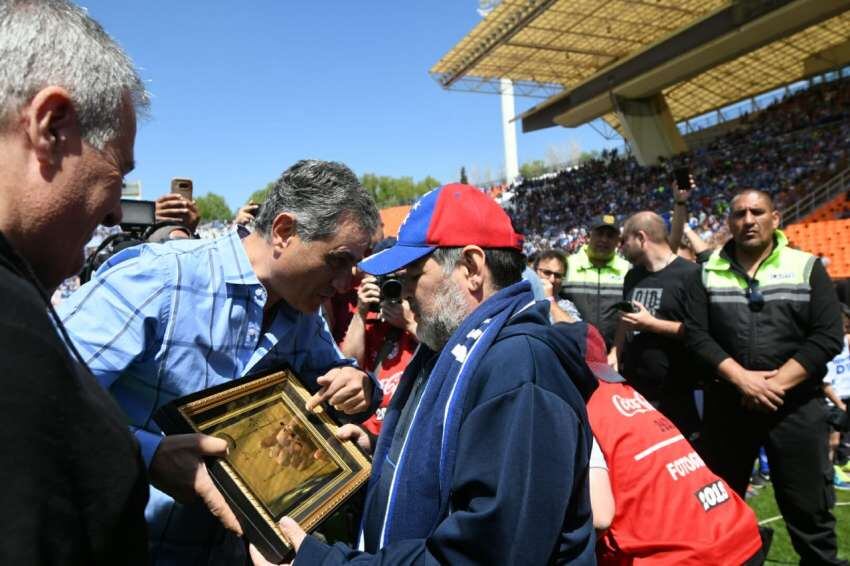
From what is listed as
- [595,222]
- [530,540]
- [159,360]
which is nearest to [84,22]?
[159,360]

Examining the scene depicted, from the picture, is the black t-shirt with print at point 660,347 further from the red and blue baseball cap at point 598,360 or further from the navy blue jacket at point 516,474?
the navy blue jacket at point 516,474

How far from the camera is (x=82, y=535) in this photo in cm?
78

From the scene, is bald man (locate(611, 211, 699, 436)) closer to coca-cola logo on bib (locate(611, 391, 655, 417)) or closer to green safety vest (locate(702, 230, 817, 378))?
green safety vest (locate(702, 230, 817, 378))

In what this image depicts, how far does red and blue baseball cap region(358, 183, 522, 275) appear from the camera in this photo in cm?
177

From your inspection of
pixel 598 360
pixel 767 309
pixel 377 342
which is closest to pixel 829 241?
pixel 767 309

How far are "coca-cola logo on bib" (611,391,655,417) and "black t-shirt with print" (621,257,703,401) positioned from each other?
7.59ft

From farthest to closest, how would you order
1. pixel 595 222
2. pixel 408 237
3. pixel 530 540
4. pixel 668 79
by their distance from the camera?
pixel 668 79
pixel 595 222
pixel 408 237
pixel 530 540

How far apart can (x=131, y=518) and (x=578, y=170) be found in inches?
1723

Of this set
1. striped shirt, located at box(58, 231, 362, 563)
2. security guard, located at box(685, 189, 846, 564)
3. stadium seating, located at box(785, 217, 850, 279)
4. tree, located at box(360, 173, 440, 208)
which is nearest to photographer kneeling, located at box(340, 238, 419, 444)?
striped shirt, located at box(58, 231, 362, 563)

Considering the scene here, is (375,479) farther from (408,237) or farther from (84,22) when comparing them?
(84,22)

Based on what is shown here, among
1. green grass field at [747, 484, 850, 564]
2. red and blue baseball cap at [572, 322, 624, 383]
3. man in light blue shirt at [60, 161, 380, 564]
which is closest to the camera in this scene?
man in light blue shirt at [60, 161, 380, 564]

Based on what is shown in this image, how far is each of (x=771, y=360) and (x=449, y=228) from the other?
9.42 ft

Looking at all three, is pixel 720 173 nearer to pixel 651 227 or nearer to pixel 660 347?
pixel 651 227

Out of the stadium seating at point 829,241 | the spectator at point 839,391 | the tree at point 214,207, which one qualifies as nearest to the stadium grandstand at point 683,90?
the stadium seating at point 829,241
